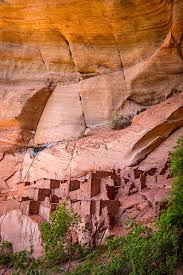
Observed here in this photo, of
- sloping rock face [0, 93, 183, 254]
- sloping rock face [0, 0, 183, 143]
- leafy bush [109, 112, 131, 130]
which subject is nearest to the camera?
sloping rock face [0, 93, 183, 254]

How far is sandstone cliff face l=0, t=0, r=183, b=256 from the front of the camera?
1425 centimetres

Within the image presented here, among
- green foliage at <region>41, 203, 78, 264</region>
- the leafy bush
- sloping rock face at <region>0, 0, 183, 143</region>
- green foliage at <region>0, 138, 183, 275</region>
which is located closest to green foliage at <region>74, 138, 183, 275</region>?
green foliage at <region>0, 138, 183, 275</region>

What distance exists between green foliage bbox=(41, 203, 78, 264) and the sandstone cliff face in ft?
1.70

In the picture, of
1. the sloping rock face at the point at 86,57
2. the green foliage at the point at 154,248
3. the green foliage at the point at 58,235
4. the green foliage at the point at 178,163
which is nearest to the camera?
the green foliage at the point at 154,248

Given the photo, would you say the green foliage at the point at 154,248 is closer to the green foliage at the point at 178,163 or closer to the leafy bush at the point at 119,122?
the green foliage at the point at 178,163

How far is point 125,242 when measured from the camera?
11.6 meters

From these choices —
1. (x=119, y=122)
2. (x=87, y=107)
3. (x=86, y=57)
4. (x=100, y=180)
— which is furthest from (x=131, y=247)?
(x=86, y=57)

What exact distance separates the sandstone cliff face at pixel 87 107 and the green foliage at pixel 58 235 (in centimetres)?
52

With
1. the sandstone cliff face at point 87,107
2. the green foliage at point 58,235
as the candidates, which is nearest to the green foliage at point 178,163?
the sandstone cliff face at point 87,107

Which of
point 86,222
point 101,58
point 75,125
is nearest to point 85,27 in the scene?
point 101,58

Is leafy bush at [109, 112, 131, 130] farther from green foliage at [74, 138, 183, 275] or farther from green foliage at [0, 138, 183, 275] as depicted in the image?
green foliage at [74, 138, 183, 275]

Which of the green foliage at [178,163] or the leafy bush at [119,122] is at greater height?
the leafy bush at [119,122]

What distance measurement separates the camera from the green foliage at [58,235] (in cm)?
1254

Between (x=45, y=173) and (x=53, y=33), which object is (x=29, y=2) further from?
(x=45, y=173)
